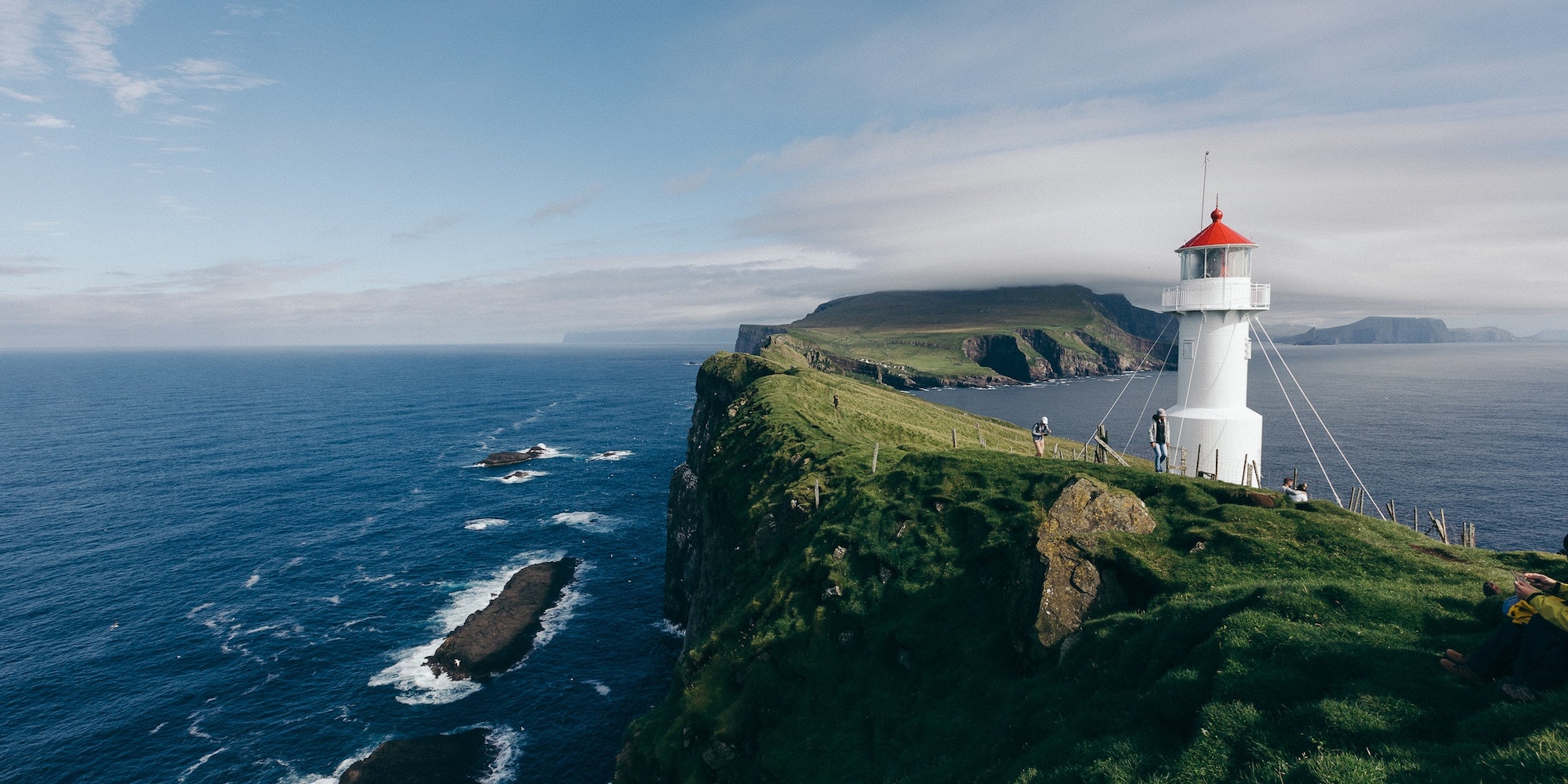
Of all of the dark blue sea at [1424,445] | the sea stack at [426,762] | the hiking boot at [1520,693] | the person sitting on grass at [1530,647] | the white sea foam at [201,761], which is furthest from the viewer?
the dark blue sea at [1424,445]

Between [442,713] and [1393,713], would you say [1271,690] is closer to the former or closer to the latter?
[1393,713]

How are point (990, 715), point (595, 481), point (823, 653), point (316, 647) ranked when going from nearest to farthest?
point (990, 715) → point (823, 653) → point (316, 647) → point (595, 481)

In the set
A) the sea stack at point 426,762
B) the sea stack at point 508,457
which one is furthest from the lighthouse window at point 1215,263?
the sea stack at point 508,457

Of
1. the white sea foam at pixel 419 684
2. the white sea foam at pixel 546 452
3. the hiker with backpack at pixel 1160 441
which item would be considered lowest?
the white sea foam at pixel 419 684

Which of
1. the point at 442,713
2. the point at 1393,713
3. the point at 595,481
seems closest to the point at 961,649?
the point at 1393,713

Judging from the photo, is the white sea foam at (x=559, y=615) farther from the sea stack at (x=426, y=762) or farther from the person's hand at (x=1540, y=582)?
the person's hand at (x=1540, y=582)

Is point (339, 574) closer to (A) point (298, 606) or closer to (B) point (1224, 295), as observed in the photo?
(A) point (298, 606)

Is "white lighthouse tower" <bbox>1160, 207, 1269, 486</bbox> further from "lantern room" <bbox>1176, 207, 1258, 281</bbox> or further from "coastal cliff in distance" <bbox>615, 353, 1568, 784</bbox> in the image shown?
"coastal cliff in distance" <bbox>615, 353, 1568, 784</bbox>
